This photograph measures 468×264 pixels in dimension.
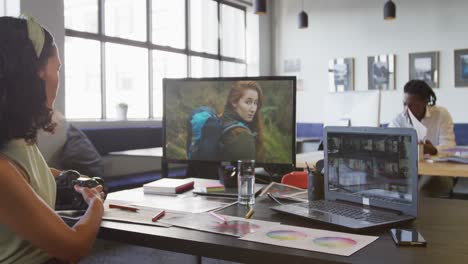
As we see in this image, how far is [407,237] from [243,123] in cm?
81

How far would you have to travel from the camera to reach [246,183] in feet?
5.06

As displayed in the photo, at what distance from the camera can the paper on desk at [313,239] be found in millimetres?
987

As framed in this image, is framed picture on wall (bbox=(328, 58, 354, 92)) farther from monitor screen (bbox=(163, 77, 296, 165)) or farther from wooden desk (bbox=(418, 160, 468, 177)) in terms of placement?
monitor screen (bbox=(163, 77, 296, 165))

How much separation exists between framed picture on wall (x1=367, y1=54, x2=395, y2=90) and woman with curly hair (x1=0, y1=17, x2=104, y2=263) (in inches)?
247

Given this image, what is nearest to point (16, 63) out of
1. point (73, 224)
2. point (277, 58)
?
point (73, 224)

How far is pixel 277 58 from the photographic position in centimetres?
797

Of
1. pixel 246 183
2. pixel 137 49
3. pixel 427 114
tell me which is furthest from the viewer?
pixel 137 49

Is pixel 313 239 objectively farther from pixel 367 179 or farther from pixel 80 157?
pixel 80 157

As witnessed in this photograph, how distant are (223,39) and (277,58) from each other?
43.4 inches

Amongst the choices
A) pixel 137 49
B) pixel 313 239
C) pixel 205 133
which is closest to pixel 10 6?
pixel 137 49

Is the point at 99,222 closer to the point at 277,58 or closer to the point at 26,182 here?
the point at 26,182

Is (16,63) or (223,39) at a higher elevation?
(223,39)

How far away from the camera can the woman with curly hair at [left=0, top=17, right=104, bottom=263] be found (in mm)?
969

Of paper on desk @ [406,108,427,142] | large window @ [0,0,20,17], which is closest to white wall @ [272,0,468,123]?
paper on desk @ [406,108,427,142]
